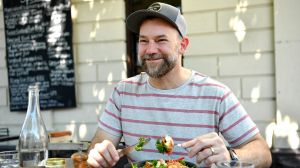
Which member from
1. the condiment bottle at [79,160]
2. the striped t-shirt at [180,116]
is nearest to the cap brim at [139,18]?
the striped t-shirt at [180,116]

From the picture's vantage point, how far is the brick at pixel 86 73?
436cm

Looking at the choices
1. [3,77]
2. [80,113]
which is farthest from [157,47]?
[3,77]

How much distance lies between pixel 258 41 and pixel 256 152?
2.01 m

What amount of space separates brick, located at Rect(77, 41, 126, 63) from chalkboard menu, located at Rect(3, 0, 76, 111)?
14 cm

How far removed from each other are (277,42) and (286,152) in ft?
3.41

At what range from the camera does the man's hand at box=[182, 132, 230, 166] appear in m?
1.48

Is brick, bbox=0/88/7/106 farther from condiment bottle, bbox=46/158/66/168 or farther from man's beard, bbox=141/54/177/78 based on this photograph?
condiment bottle, bbox=46/158/66/168

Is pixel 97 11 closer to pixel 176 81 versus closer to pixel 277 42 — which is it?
pixel 277 42

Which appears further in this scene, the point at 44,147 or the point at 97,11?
the point at 97,11

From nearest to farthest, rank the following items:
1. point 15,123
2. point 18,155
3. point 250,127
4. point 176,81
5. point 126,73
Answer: point 18,155 → point 250,127 → point 176,81 → point 126,73 → point 15,123

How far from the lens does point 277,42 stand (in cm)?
354

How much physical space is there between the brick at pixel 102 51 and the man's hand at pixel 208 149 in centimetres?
283

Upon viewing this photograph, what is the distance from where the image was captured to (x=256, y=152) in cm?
191

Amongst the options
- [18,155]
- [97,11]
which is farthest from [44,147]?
[97,11]
